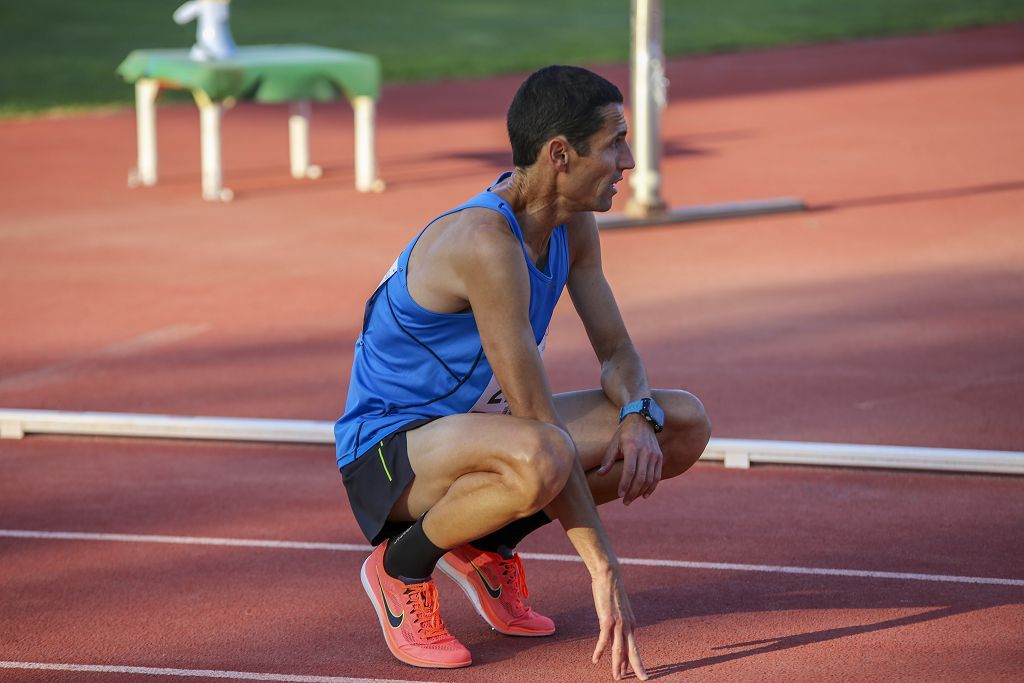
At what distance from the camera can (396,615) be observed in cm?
389

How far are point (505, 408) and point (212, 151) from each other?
801 cm

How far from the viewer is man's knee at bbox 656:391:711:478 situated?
13.0ft

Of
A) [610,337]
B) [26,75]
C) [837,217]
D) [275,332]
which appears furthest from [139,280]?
[26,75]

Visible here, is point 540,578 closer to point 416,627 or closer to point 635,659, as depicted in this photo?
point 416,627

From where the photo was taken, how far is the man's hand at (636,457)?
3.77 meters

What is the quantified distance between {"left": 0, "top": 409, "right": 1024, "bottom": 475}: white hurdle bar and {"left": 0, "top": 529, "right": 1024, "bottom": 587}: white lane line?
0.88 metres

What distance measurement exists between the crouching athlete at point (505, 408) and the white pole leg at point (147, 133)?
27.9ft

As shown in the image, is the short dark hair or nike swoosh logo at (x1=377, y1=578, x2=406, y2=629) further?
nike swoosh logo at (x1=377, y1=578, x2=406, y2=629)

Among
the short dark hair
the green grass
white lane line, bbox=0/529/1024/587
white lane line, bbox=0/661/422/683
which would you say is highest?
the short dark hair

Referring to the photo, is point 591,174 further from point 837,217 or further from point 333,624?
point 837,217

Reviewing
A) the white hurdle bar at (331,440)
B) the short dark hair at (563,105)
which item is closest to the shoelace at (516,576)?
the short dark hair at (563,105)

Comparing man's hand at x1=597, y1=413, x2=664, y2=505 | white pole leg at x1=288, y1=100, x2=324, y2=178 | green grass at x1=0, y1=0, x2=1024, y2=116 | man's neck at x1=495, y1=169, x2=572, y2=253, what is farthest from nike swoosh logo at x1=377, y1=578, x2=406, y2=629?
green grass at x1=0, y1=0, x2=1024, y2=116

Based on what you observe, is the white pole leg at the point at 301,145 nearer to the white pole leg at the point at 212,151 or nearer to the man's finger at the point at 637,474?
the white pole leg at the point at 212,151

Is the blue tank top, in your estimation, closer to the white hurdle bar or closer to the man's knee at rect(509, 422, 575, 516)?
the man's knee at rect(509, 422, 575, 516)
